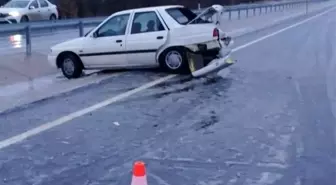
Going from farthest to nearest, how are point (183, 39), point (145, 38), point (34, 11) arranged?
point (34, 11) < point (145, 38) < point (183, 39)

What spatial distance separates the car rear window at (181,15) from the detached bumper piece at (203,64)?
962 millimetres

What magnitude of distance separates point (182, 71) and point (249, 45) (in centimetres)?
898

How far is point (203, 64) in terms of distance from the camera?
15.7 meters

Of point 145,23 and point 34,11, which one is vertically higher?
point 145,23

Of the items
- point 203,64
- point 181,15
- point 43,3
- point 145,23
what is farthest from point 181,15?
point 43,3

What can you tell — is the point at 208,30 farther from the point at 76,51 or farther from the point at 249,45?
the point at 249,45

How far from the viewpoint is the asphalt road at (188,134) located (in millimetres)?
7227

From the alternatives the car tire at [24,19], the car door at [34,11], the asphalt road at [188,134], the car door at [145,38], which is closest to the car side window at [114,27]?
the car door at [145,38]

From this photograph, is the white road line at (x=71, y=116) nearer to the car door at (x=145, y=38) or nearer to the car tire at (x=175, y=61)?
the car tire at (x=175, y=61)

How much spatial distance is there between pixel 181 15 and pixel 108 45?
187 cm

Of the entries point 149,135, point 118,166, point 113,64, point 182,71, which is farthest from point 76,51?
point 118,166

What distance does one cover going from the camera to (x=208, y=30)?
1576 cm

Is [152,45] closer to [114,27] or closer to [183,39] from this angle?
[183,39]

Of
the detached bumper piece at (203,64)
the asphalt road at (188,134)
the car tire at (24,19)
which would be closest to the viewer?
the asphalt road at (188,134)
